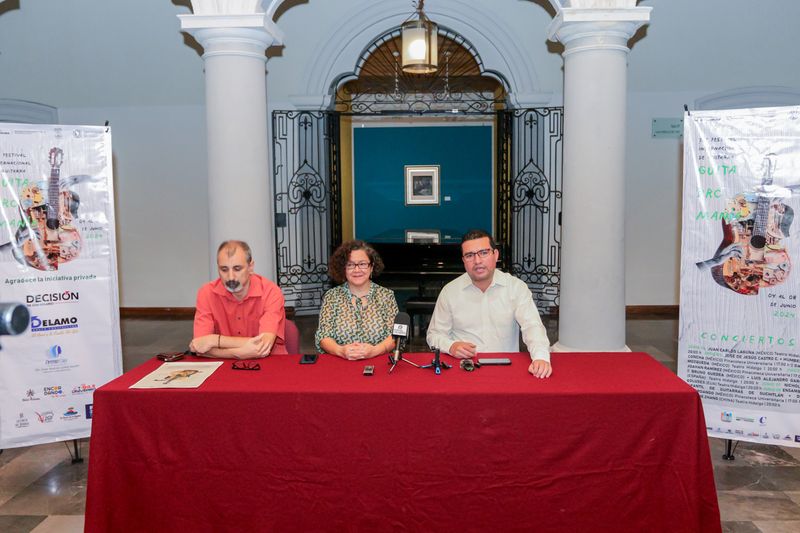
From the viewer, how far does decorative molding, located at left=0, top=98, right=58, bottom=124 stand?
828 cm

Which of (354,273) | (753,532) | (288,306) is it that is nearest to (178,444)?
(354,273)

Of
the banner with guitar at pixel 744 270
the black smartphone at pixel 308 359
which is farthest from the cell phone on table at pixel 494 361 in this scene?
the banner with guitar at pixel 744 270

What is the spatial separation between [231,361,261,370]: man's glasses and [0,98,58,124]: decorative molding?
7.06 meters

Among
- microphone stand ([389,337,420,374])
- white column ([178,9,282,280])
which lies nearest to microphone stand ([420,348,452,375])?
microphone stand ([389,337,420,374])

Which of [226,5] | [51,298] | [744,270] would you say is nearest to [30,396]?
[51,298]

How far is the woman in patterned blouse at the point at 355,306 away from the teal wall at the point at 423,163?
21.3 feet

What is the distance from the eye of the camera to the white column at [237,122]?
15.6 feet

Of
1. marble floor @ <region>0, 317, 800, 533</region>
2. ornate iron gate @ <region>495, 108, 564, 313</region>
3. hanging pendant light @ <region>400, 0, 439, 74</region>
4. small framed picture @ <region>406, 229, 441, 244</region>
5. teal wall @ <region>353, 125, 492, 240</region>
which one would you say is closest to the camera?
marble floor @ <region>0, 317, 800, 533</region>

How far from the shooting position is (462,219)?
1025 centimetres

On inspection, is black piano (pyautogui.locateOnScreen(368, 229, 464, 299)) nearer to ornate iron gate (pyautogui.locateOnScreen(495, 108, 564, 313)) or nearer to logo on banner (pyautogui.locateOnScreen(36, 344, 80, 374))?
ornate iron gate (pyautogui.locateOnScreen(495, 108, 564, 313))

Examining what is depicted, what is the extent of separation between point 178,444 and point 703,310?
9.77 ft

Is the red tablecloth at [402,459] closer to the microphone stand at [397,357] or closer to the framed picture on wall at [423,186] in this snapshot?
the microphone stand at [397,357]

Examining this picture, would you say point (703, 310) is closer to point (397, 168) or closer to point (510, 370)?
point (510, 370)

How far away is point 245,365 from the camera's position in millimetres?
2982
